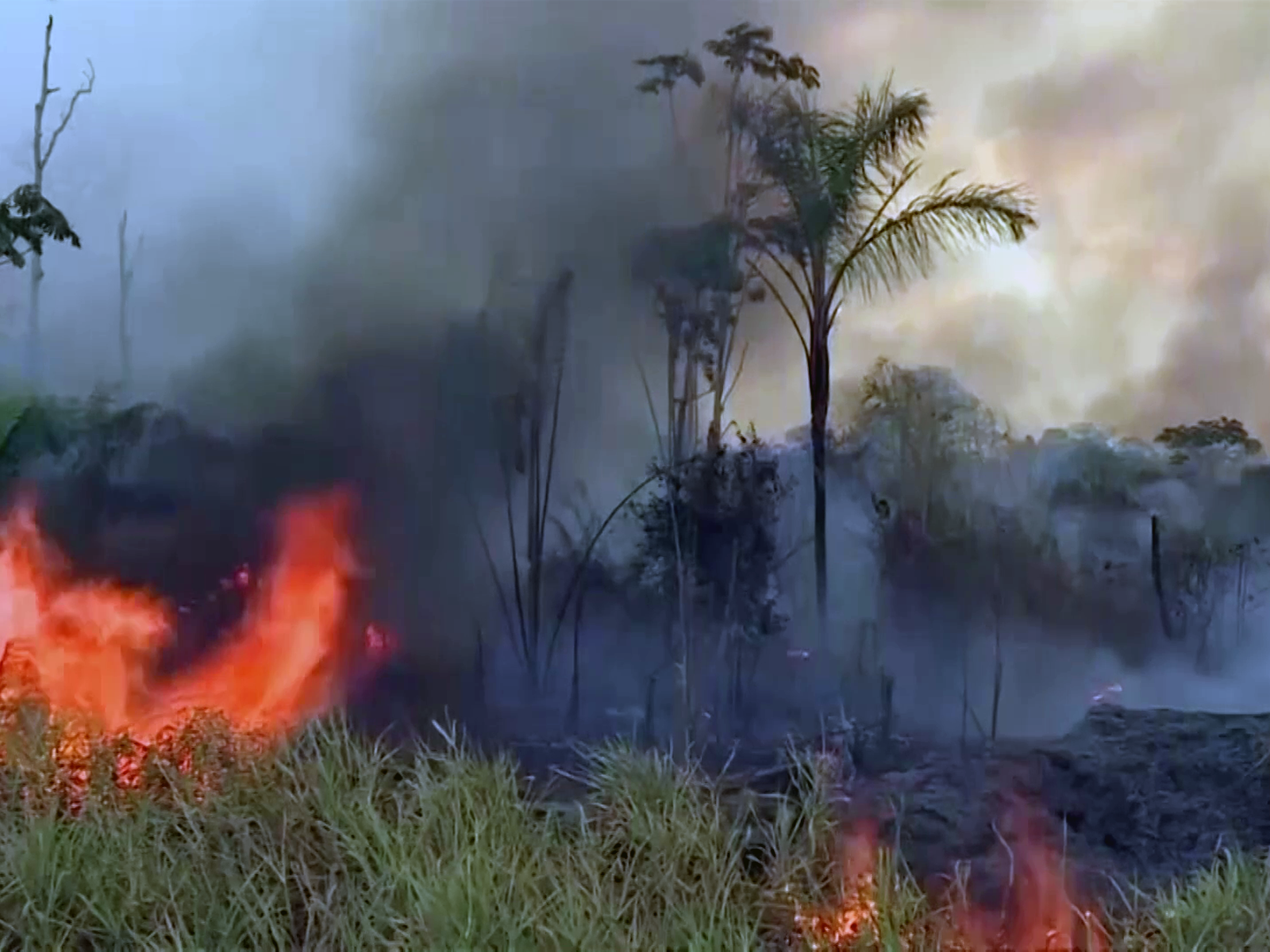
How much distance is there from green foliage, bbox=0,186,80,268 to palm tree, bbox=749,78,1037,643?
2.65 metres

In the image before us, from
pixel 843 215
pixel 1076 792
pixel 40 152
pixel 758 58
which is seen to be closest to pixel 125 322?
pixel 40 152

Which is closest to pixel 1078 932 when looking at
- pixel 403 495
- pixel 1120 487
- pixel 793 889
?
pixel 793 889

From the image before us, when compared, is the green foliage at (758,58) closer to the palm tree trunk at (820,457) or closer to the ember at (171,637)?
the palm tree trunk at (820,457)

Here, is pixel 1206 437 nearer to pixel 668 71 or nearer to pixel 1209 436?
pixel 1209 436

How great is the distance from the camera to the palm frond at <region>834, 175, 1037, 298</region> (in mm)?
4043

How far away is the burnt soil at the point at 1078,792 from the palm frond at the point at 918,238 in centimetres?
170

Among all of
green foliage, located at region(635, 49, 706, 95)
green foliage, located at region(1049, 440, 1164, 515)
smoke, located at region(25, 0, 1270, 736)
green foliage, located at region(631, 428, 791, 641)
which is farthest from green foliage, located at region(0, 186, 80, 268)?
green foliage, located at region(1049, 440, 1164, 515)

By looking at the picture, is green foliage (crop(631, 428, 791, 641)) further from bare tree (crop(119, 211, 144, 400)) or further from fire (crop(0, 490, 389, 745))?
bare tree (crop(119, 211, 144, 400))

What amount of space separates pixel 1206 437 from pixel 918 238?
1279mm

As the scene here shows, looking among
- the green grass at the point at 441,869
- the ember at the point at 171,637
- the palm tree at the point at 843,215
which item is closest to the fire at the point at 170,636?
the ember at the point at 171,637

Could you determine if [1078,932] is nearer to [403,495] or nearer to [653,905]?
[653,905]

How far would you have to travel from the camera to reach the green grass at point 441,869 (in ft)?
9.64

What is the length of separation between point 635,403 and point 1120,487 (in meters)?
1.80

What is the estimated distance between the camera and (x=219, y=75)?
4203 mm
